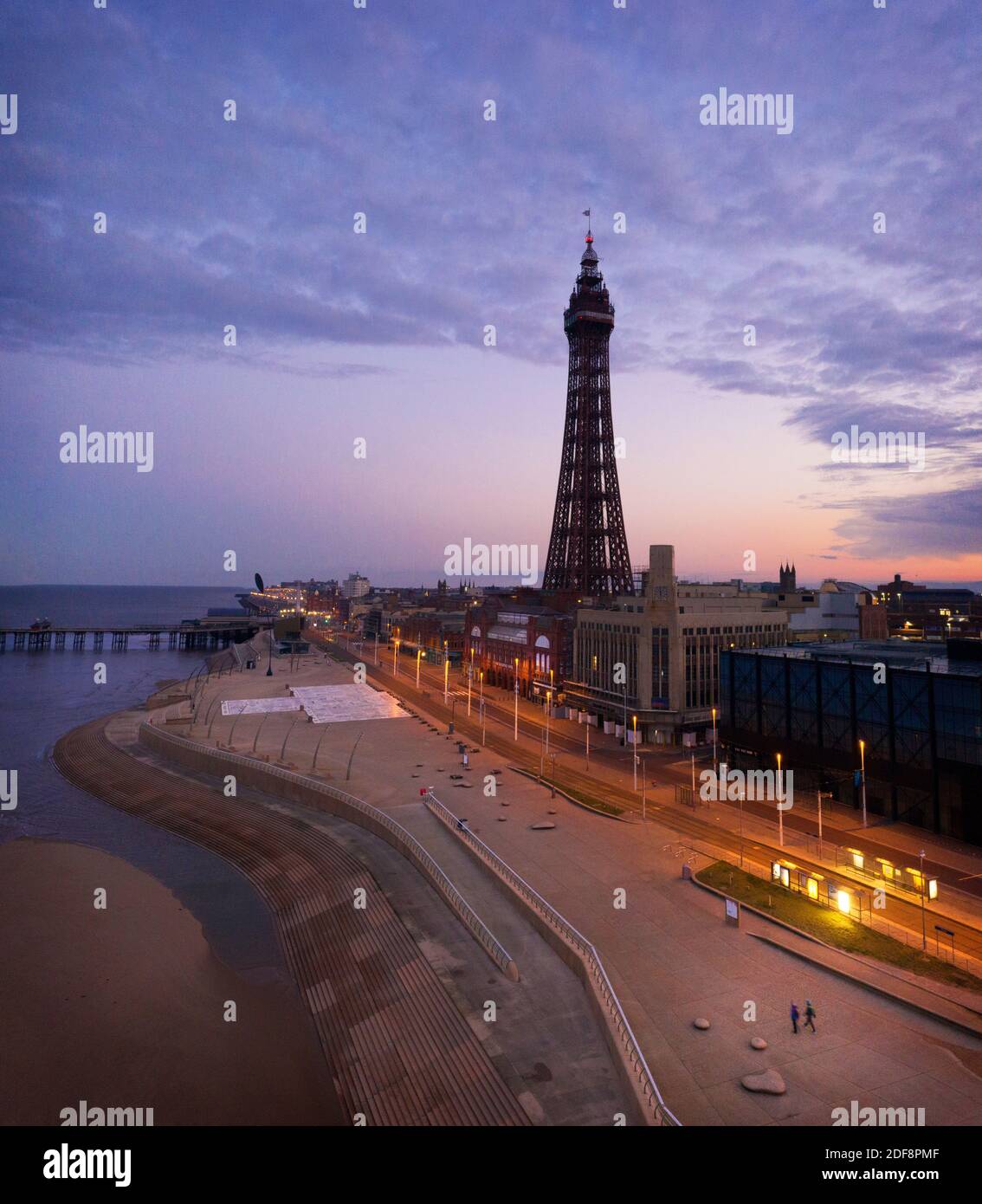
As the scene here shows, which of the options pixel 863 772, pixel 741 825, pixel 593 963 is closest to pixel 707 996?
pixel 593 963

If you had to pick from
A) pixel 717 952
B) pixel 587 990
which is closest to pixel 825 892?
pixel 717 952

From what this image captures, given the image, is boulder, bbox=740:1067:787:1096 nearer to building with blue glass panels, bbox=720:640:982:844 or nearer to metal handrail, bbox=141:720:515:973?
metal handrail, bbox=141:720:515:973

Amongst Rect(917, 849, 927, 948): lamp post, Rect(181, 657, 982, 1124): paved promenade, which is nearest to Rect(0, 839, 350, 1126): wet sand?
Rect(181, 657, 982, 1124): paved promenade

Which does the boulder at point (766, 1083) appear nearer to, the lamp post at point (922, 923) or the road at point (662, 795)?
the lamp post at point (922, 923)

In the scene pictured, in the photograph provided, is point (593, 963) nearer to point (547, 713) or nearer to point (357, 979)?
point (357, 979)

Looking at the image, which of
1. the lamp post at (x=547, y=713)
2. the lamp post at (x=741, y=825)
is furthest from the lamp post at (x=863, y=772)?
the lamp post at (x=547, y=713)

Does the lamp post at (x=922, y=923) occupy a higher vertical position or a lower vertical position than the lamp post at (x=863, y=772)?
lower
